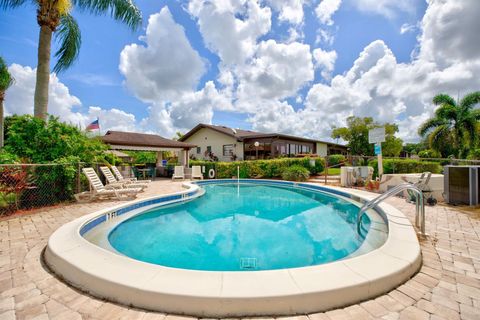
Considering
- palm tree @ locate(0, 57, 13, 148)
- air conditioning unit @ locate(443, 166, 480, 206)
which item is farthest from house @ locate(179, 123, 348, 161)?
palm tree @ locate(0, 57, 13, 148)

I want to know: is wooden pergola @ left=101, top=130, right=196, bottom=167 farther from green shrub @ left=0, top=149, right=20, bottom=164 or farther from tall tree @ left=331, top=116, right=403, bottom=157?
tall tree @ left=331, top=116, right=403, bottom=157

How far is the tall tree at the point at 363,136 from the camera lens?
89.4 ft

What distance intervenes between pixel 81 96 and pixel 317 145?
28356 mm

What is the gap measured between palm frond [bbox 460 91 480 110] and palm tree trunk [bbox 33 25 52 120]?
2919 centimetres

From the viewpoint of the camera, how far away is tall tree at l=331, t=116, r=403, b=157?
27.2 metres

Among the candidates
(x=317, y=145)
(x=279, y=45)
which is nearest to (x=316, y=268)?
(x=279, y=45)

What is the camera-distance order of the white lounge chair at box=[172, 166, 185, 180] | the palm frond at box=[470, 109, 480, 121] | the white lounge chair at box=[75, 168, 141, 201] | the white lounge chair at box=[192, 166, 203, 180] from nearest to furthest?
the white lounge chair at box=[75, 168, 141, 201] < the white lounge chair at box=[172, 166, 185, 180] < the white lounge chair at box=[192, 166, 203, 180] < the palm frond at box=[470, 109, 480, 121]

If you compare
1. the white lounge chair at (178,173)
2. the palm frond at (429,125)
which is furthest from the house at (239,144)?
the palm frond at (429,125)

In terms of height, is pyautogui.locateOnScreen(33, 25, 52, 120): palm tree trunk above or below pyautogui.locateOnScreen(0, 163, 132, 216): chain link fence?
above

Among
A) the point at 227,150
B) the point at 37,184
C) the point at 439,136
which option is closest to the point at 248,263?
the point at 37,184

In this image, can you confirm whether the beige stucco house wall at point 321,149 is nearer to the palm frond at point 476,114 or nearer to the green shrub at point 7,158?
the palm frond at point 476,114

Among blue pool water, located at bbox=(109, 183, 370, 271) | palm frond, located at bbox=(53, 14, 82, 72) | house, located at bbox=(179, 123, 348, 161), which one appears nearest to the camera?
blue pool water, located at bbox=(109, 183, 370, 271)

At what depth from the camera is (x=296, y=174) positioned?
52.1 ft

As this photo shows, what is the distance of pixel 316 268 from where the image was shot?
2721 mm
